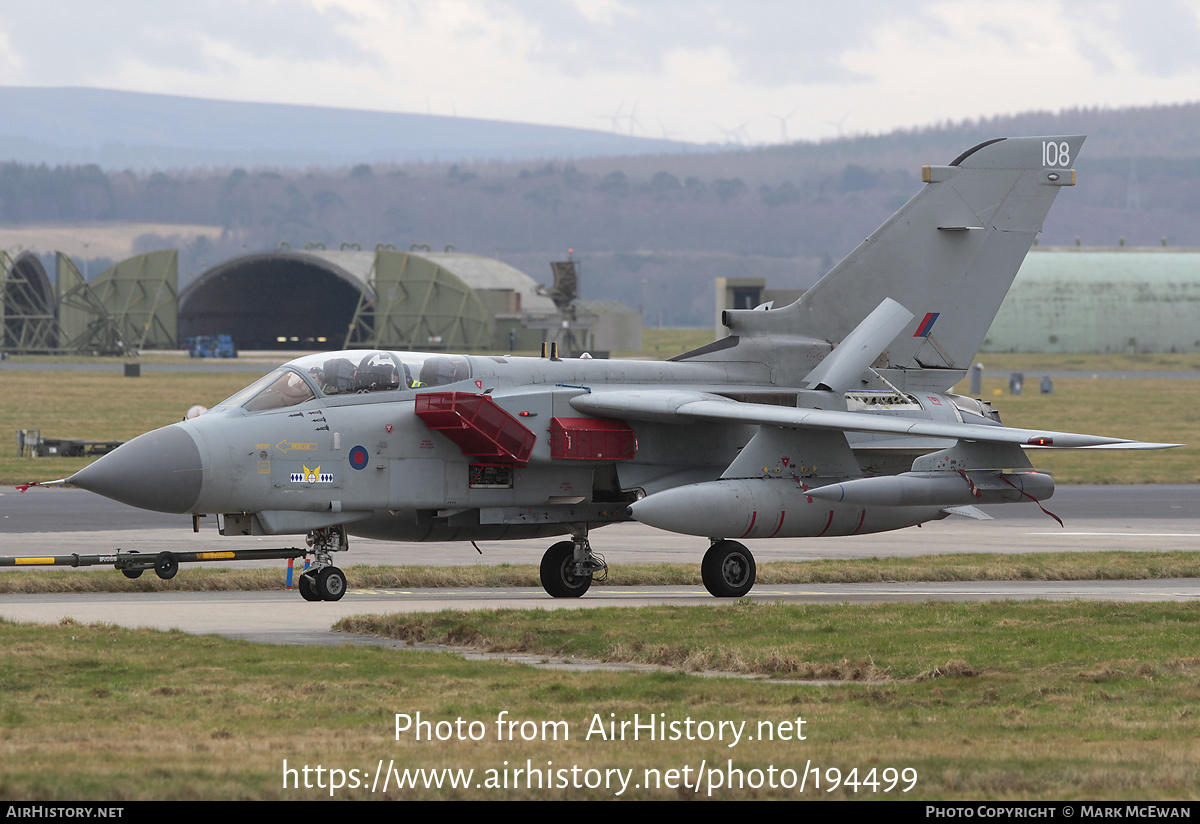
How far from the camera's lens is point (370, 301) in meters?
112

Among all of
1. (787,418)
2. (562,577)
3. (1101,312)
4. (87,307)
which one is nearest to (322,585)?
(562,577)

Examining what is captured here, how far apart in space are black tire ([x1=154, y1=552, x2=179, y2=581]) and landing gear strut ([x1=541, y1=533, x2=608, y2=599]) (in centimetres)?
461

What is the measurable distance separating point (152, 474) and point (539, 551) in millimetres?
9428

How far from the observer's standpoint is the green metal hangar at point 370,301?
11206 centimetres

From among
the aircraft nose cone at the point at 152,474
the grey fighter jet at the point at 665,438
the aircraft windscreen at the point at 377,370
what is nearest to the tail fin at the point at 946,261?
the grey fighter jet at the point at 665,438

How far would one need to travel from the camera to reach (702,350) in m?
20.1

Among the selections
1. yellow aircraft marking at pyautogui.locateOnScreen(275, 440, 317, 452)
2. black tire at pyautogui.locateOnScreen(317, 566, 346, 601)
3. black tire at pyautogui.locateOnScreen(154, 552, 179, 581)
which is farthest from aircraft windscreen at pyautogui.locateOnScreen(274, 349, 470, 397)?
black tire at pyautogui.locateOnScreen(154, 552, 179, 581)

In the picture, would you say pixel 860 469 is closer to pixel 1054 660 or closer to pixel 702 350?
pixel 702 350

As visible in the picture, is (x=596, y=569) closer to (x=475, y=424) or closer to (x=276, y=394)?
(x=475, y=424)

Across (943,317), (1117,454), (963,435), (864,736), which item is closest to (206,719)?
(864,736)

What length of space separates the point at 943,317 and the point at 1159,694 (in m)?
10.3

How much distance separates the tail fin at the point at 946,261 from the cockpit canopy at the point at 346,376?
4576 mm

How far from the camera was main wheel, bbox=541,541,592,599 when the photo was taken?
60.2ft

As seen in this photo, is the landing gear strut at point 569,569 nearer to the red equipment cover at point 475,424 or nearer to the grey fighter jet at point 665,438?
the grey fighter jet at point 665,438
